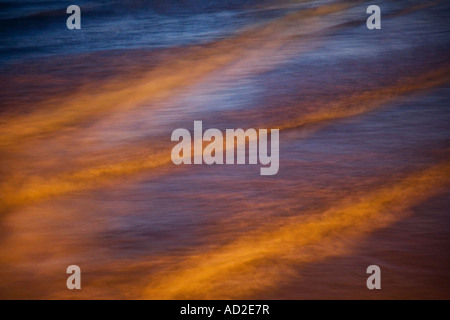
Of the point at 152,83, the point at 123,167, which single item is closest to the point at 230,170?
the point at 123,167

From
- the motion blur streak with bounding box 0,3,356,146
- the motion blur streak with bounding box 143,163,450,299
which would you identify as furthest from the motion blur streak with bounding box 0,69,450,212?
the motion blur streak with bounding box 143,163,450,299

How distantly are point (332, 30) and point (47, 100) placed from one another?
1607 millimetres

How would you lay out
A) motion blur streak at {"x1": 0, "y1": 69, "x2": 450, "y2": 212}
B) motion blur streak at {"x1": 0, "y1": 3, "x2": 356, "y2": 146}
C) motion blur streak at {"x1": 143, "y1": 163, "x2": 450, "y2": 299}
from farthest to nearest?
motion blur streak at {"x1": 0, "y1": 3, "x2": 356, "y2": 146}
motion blur streak at {"x1": 0, "y1": 69, "x2": 450, "y2": 212}
motion blur streak at {"x1": 143, "y1": 163, "x2": 450, "y2": 299}

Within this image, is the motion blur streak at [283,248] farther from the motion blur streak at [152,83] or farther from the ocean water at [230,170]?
the motion blur streak at [152,83]

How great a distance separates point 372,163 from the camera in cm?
182

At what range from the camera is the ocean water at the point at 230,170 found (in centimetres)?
134

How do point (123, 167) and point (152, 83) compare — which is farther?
point (152, 83)

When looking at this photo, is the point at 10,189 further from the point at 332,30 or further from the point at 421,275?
the point at 332,30

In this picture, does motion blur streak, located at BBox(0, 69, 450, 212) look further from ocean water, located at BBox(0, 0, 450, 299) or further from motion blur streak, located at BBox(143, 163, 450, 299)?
motion blur streak, located at BBox(143, 163, 450, 299)

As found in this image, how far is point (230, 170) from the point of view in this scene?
1826mm

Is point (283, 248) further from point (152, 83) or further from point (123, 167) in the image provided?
point (152, 83)

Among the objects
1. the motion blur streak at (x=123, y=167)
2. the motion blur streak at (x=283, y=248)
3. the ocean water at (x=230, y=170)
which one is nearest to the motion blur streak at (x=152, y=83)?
the ocean water at (x=230, y=170)

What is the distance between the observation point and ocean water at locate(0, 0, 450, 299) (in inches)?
52.8

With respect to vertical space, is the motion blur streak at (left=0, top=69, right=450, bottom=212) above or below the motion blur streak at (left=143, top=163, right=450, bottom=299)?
above
